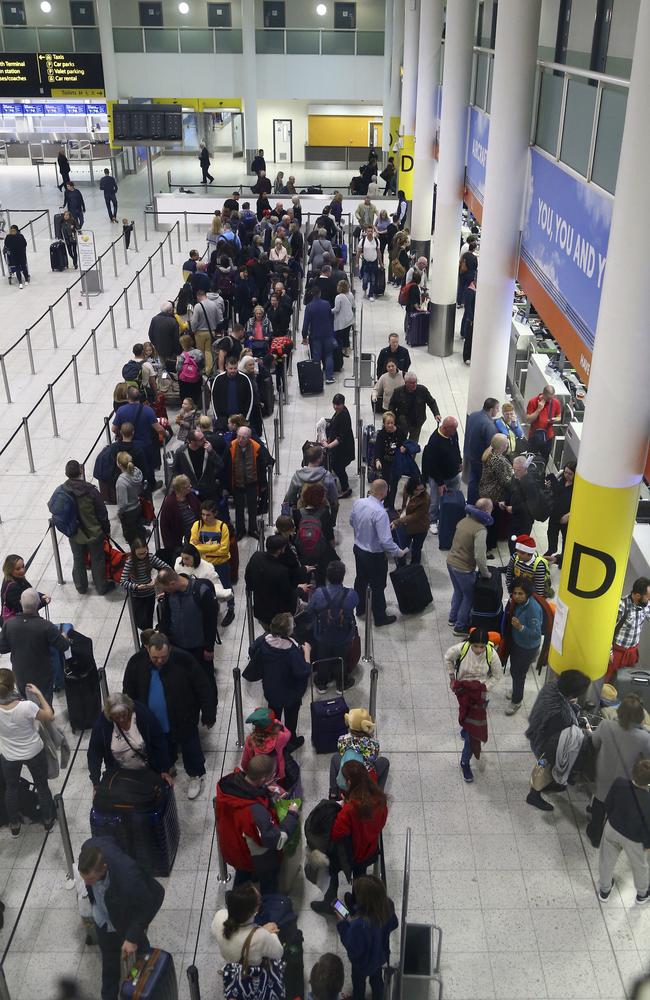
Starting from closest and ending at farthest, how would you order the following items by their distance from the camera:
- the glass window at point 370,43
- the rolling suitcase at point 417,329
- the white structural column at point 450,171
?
1. the white structural column at point 450,171
2. the rolling suitcase at point 417,329
3. the glass window at point 370,43

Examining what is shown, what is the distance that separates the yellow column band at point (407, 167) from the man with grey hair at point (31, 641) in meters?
23.7

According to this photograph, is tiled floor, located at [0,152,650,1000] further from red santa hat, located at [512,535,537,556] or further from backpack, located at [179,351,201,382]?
backpack, located at [179,351,201,382]

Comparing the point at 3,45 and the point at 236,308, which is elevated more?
the point at 3,45

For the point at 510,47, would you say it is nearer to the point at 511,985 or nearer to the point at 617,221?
the point at 617,221

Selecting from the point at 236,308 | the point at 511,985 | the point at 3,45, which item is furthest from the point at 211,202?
the point at 511,985

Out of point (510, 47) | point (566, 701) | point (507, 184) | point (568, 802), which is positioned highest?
point (510, 47)

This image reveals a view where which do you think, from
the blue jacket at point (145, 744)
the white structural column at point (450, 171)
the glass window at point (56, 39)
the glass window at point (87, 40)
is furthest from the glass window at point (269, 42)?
the blue jacket at point (145, 744)

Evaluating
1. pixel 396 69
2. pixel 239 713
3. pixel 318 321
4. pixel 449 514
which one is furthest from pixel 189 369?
pixel 396 69

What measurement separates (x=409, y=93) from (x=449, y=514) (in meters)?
21.3

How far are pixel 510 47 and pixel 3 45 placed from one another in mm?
30421

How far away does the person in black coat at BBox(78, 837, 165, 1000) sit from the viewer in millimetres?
5234

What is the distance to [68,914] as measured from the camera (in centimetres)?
650

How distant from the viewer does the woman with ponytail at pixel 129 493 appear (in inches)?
395

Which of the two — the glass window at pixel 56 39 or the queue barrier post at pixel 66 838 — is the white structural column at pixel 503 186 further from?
Answer: the glass window at pixel 56 39
